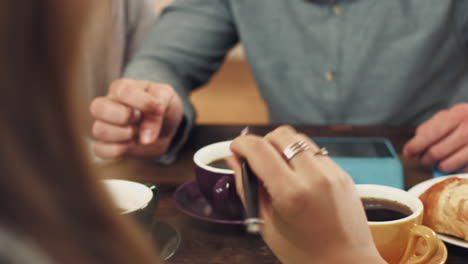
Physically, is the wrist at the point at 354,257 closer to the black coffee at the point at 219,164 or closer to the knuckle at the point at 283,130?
the knuckle at the point at 283,130

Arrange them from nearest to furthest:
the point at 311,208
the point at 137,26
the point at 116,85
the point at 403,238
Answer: the point at 311,208, the point at 403,238, the point at 116,85, the point at 137,26

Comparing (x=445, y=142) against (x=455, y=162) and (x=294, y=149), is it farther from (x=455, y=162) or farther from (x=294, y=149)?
(x=294, y=149)

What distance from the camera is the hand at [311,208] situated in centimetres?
35

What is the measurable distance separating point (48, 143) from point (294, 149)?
203 mm

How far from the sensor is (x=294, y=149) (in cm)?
37

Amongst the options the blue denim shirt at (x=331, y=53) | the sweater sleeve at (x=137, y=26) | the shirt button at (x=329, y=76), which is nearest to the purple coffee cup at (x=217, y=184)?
the blue denim shirt at (x=331, y=53)

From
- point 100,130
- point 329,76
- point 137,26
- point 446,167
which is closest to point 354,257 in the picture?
point 446,167

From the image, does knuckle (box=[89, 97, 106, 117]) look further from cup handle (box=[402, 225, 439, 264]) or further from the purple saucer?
cup handle (box=[402, 225, 439, 264])

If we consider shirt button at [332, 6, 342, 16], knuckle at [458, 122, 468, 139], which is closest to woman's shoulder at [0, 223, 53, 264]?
knuckle at [458, 122, 468, 139]

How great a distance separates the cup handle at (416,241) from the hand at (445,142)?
0.27 meters

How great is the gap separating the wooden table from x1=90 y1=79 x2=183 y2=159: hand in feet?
0.07

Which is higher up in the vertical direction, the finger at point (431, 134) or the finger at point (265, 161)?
the finger at point (265, 161)

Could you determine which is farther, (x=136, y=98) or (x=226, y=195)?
(x=136, y=98)

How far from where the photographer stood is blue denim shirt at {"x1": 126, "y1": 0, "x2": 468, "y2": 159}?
1008mm
